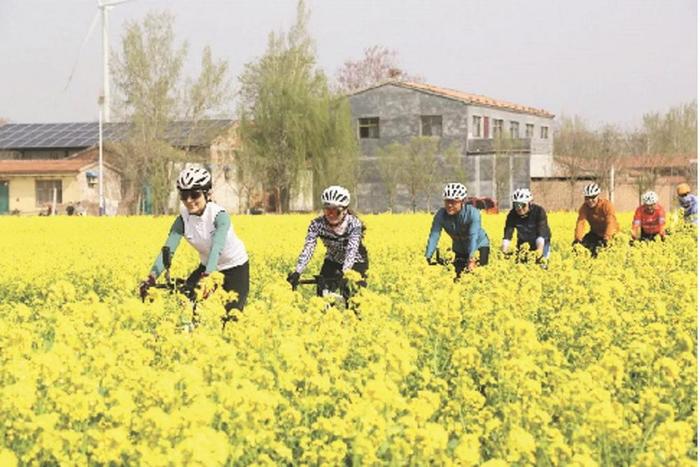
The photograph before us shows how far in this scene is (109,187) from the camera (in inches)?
2354

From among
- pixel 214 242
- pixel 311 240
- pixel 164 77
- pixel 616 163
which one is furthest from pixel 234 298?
pixel 616 163

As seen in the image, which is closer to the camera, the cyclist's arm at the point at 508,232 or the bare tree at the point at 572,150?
the cyclist's arm at the point at 508,232

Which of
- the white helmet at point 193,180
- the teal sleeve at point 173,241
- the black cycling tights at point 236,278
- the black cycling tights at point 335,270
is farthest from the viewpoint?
the black cycling tights at point 335,270

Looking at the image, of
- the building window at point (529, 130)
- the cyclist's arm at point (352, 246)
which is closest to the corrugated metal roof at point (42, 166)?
the building window at point (529, 130)

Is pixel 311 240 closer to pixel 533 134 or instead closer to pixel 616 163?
pixel 616 163

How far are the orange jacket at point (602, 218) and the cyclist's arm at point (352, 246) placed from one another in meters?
5.84

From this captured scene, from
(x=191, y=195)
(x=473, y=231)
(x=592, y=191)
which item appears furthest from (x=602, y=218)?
(x=191, y=195)

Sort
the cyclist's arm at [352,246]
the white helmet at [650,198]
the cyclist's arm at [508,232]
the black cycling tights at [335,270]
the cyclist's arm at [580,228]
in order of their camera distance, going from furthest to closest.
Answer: the white helmet at [650,198], the cyclist's arm at [580,228], the cyclist's arm at [508,232], the black cycling tights at [335,270], the cyclist's arm at [352,246]

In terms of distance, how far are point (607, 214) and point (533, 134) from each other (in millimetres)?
57026

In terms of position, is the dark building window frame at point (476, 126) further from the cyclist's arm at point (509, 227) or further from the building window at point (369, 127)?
the cyclist's arm at point (509, 227)

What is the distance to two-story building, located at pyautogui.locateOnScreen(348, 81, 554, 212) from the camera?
60.2m

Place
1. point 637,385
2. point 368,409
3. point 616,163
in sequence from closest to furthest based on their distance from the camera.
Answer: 1. point 368,409
2. point 637,385
3. point 616,163

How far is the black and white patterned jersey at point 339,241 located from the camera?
9.34 meters

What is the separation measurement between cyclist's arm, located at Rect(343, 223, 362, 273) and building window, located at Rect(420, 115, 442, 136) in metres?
53.0
